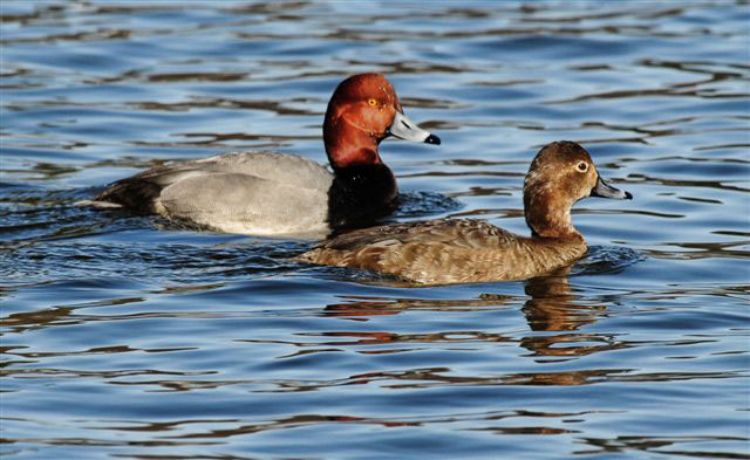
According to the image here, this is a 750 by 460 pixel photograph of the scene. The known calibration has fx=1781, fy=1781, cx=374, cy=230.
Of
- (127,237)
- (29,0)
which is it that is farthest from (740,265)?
(29,0)

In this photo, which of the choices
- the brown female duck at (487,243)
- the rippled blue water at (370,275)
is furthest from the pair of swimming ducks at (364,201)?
the rippled blue water at (370,275)

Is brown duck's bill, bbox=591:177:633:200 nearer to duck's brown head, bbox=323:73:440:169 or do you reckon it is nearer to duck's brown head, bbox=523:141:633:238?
duck's brown head, bbox=523:141:633:238

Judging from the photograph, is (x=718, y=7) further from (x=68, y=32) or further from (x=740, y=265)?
(x=740, y=265)

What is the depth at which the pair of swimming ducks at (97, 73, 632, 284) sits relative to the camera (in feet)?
33.3

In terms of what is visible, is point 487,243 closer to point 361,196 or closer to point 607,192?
point 607,192

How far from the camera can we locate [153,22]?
67.8ft

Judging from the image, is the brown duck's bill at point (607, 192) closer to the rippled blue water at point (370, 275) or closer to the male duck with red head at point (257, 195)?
the rippled blue water at point (370, 275)

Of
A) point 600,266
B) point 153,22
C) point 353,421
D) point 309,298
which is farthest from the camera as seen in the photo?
point 153,22

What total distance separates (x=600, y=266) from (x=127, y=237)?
310 centimetres

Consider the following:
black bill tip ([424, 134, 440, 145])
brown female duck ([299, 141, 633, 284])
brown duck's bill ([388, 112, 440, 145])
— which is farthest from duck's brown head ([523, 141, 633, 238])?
brown duck's bill ([388, 112, 440, 145])

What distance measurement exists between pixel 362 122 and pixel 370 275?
3541 millimetres

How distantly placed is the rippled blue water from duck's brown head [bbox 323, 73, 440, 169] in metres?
0.47

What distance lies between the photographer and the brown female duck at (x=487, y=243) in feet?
33.2

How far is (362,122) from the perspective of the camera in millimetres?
13453
